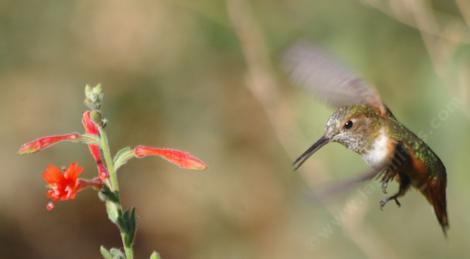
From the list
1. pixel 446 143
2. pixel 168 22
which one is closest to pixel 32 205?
pixel 168 22

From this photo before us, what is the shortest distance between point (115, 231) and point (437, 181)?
5001 millimetres

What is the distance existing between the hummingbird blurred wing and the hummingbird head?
12 cm

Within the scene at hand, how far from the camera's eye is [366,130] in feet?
10.3

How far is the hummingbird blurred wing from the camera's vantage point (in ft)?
10.4

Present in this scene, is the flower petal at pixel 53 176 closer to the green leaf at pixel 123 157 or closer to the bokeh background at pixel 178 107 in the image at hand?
the green leaf at pixel 123 157

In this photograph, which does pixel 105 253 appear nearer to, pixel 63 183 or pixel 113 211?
pixel 113 211

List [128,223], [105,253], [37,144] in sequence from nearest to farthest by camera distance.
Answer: [105,253], [128,223], [37,144]

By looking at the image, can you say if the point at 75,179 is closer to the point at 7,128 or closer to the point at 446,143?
the point at 446,143

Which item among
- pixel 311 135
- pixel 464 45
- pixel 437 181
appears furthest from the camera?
pixel 311 135

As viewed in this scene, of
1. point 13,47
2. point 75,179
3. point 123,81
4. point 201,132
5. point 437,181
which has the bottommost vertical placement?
point 437,181

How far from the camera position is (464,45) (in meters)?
5.43

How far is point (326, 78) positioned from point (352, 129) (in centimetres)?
26

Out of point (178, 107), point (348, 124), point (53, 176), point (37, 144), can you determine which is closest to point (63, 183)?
point (53, 176)

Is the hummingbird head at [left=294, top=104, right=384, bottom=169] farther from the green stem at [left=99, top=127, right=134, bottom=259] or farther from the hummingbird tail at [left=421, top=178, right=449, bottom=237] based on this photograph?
the green stem at [left=99, top=127, right=134, bottom=259]
